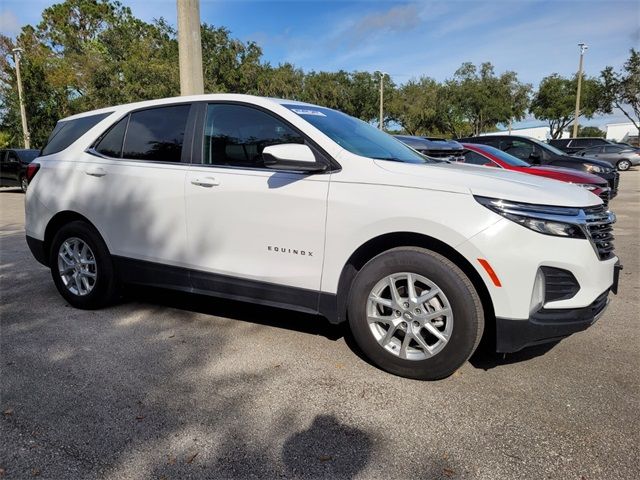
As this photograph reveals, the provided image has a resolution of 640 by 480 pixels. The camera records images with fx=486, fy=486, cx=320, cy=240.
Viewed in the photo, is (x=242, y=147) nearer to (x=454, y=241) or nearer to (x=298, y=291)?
(x=298, y=291)

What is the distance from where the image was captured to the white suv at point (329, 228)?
279 cm

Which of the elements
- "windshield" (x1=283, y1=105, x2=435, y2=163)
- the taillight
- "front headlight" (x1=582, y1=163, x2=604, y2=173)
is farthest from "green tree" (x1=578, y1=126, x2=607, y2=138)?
the taillight

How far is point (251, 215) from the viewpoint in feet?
11.3

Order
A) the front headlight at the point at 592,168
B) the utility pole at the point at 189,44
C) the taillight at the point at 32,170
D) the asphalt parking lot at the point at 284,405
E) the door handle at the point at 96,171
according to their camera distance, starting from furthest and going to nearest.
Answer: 1. the front headlight at the point at 592,168
2. the utility pole at the point at 189,44
3. the taillight at the point at 32,170
4. the door handle at the point at 96,171
5. the asphalt parking lot at the point at 284,405

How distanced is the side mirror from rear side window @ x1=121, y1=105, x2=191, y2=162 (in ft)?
3.48

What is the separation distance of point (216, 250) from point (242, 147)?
0.79m

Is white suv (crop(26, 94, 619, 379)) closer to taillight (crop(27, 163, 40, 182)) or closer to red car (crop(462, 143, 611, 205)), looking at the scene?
taillight (crop(27, 163, 40, 182))

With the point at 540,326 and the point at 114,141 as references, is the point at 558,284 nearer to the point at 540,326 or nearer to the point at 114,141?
the point at 540,326

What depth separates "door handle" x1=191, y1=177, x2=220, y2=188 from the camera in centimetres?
357

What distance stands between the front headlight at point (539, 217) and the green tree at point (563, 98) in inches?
1842

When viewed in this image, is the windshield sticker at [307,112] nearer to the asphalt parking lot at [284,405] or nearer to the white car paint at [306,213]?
the white car paint at [306,213]

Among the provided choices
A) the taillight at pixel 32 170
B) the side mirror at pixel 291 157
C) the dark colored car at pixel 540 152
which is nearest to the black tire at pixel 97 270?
the taillight at pixel 32 170

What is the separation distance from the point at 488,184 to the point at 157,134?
2.65 m

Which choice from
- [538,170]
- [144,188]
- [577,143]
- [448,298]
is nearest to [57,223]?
[144,188]
